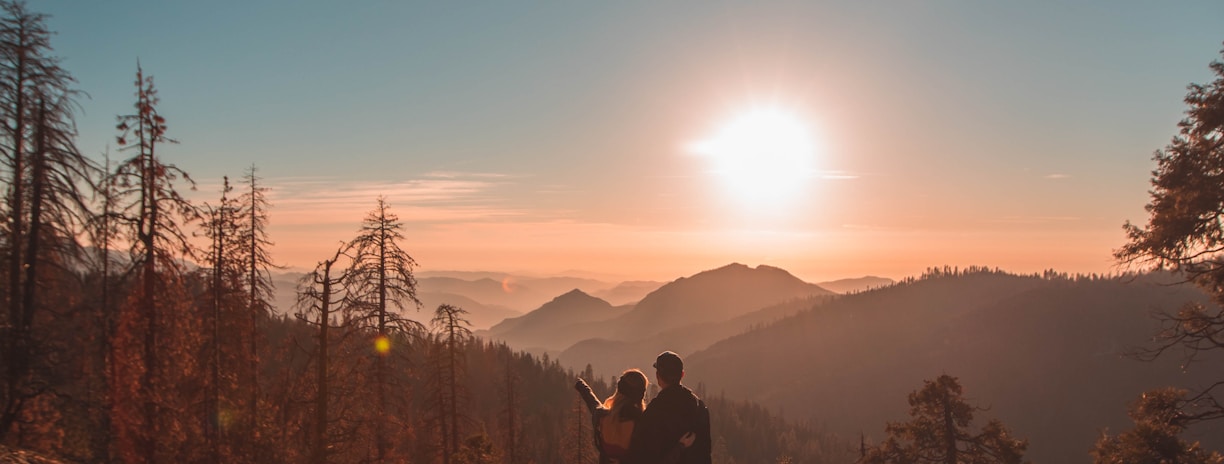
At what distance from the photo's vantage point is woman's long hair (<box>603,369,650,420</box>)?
24.9 feet

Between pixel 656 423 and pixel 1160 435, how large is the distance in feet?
37.0

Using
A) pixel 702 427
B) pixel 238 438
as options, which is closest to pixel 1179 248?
pixel 702 427

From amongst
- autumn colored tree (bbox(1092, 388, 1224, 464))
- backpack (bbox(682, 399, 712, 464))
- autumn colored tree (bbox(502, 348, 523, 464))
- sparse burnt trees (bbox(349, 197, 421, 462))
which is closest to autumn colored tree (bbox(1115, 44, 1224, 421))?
autumn colored tree (bbox(1092, 388, 1224, 464))

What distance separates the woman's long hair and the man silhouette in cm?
14

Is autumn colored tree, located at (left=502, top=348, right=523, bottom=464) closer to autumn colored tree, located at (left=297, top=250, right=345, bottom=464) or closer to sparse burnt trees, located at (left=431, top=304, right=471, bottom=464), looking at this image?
sparse burnt trees, located at (left=431, top=304, right=471, bottom=464)

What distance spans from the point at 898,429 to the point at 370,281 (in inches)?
762

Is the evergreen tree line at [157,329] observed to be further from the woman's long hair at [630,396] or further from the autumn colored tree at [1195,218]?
the autumn colored tree at [1195,218]

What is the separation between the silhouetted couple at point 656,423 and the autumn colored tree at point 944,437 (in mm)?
16117

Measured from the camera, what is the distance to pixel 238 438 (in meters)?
20.3

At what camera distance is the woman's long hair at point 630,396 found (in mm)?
7602

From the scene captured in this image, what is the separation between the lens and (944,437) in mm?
21094

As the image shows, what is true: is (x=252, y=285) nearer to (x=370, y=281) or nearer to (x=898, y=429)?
(x=370, y=281)

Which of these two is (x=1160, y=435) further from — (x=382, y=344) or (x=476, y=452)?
(x=476, y=452)

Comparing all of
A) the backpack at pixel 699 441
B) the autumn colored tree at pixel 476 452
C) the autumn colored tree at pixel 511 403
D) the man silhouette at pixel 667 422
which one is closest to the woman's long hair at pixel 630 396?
the man silhouette at pixel 667 422
